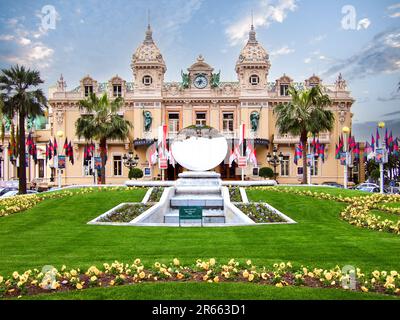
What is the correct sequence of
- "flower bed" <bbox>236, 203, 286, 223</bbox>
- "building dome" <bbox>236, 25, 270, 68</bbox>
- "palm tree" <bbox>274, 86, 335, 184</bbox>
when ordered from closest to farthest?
"flower bed" <bbox>236, 203, 286, 223</bbox> < "palm tree" <bbox>274, 86, 335, 184</bbox> < "building dome" <bbox>236, 25, 270, 68</bbox>

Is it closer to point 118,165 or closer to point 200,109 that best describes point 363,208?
point 200,109

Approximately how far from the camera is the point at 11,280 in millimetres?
7824

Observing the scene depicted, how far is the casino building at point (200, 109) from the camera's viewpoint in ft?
165

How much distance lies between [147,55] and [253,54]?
36.4 feet

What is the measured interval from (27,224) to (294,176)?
37.3 m

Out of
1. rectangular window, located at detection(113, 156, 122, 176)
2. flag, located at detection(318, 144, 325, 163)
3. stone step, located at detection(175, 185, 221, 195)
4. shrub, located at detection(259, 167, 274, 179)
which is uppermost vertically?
flag, located at detection(318, 144, 325, 163)

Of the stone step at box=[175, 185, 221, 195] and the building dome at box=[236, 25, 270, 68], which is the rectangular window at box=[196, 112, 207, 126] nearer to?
the building dome at box=[236, 25, 270, 68]

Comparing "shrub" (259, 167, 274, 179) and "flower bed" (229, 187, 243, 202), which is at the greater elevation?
"shrub" (259, 167, 274, 179)

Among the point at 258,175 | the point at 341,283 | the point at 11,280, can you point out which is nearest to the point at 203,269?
the point at 341,283

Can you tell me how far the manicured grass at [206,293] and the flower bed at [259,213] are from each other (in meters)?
11.5

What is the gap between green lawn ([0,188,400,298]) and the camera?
32.5ft

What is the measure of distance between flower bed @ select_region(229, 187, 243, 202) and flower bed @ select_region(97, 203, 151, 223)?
4651mm

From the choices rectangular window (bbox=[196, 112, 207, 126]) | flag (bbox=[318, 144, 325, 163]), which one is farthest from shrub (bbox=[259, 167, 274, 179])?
rectangular window (bbox=[196, 112, 207, 126])

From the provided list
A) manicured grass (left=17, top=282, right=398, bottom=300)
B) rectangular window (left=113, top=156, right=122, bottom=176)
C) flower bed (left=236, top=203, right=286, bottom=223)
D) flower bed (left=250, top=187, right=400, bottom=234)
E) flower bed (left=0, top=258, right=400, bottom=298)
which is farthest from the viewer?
rectangular window (left=113, top=156, right=122, bottom=176)
